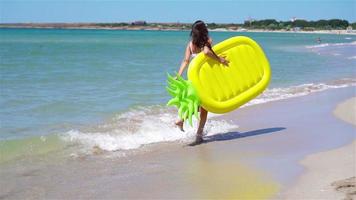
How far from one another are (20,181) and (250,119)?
155 inches

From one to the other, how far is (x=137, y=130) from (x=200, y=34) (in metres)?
1.86

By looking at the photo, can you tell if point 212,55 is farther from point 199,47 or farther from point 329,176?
point 329,176

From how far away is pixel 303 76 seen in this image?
→ 15391 millimetres

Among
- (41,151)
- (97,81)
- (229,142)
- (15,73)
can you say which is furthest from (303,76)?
(41,151)

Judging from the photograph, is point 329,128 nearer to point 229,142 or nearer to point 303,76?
point 229,142

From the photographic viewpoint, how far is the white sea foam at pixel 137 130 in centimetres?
625

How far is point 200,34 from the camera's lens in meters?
5.88

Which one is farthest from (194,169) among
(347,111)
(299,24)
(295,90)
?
(299,24)

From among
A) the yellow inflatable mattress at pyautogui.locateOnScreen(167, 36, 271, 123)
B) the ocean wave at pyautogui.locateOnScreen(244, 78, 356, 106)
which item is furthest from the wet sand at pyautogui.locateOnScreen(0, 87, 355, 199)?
the ocean wave at pyautogui.locateOnScreen(244, 78, 356, 106)

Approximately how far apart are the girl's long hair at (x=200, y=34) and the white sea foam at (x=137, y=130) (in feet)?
3.96

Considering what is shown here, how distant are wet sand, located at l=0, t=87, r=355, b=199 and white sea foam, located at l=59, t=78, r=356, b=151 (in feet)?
1.08

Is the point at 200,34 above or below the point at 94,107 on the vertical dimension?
above

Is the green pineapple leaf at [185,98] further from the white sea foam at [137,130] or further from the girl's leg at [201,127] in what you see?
the white sea foam at [137,130]

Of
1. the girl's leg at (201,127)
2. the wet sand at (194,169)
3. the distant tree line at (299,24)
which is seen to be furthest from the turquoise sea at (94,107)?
the distant tree line at (299,24)
